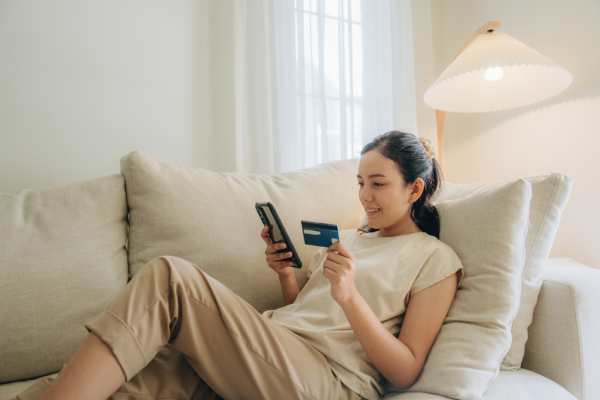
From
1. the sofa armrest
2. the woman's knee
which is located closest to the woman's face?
the sofa armrest

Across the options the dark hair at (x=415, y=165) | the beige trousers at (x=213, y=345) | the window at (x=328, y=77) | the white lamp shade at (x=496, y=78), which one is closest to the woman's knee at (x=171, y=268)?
the beige trousers at (x=213, y=345)

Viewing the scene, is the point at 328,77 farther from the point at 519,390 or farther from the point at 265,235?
the point at 519,390

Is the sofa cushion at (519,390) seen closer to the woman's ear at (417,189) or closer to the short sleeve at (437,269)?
the short sleeve at (437,269)

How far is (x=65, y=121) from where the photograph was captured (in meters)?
1.38

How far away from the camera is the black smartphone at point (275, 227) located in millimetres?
972

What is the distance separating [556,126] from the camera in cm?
159

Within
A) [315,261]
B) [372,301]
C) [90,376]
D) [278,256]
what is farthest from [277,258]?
[90,376]

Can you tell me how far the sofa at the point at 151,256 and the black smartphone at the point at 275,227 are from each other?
0.14 m

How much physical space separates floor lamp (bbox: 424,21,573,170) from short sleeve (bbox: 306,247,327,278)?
803 mm

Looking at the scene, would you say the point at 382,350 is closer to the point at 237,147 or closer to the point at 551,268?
the point at 551,268

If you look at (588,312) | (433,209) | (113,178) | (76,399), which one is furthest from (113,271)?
(588,312)

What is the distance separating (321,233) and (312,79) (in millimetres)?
1022

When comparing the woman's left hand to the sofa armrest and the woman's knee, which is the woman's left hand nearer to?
the woman's knee

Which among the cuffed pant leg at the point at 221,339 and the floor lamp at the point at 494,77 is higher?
the floor lamp at the point at 494,77
